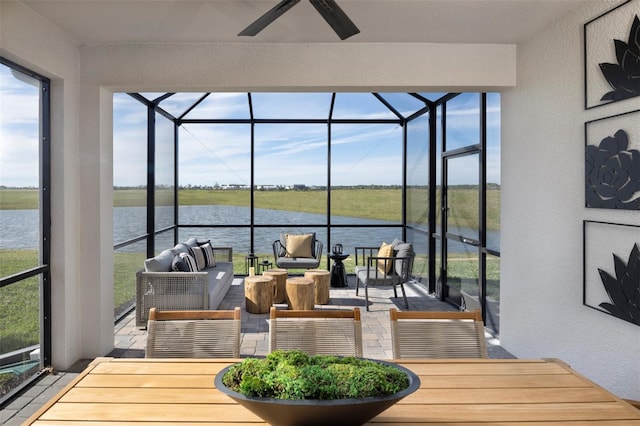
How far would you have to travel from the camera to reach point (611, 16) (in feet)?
9.91

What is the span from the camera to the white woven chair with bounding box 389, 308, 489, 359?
240cm

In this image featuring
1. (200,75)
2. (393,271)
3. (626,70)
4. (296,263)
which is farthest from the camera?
(296,263)

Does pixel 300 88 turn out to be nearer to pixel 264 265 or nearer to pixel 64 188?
pixel 64 188

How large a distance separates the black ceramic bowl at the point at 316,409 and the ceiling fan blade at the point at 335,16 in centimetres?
201

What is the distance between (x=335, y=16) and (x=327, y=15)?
0.04 m

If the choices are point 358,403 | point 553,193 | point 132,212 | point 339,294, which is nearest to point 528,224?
point 553,193

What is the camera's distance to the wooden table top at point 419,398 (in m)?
1.60

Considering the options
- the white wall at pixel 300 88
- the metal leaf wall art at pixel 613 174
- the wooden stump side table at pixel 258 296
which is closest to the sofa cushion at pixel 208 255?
the wooden stump side table at pixel 258 296

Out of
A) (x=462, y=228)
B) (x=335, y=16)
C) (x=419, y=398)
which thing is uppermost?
(x=335, y=16)

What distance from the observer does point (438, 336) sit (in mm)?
2424

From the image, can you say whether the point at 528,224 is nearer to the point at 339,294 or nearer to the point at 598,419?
the point at 598,419

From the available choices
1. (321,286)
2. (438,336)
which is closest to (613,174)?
(438,336)

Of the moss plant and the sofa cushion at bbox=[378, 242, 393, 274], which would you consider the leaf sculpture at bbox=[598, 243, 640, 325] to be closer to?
the moss plant

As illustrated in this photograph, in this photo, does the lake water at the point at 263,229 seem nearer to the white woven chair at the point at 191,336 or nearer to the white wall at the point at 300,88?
the white wall at the point at 300,88
